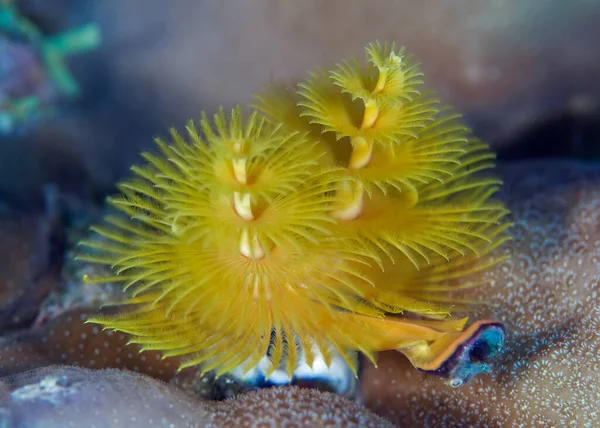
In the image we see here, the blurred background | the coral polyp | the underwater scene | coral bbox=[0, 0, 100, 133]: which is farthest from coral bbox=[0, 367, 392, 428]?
coral bbox=[0, 0, 100, 133]

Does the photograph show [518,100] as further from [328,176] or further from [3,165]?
[3,165]

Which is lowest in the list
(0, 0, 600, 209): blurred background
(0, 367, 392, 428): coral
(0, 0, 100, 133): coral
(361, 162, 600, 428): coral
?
(361, 162, 600, 428): coral

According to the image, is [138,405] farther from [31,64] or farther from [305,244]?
[31,64]

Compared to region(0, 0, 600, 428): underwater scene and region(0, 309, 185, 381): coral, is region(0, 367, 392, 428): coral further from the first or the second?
region(0, 309, 185, 381): coral

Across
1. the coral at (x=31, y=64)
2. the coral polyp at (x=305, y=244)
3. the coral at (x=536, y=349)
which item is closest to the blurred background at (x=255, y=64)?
the coral at (x=31, y=64)

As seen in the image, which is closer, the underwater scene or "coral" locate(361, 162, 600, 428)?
the underwater scene

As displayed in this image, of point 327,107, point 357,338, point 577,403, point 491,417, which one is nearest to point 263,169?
point 327,107

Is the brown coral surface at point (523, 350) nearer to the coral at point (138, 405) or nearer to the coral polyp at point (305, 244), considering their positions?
the coral polyp at point (305, 244)

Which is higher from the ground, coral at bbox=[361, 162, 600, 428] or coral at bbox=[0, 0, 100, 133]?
coral at bbox=[0, 0, 100, 133]
